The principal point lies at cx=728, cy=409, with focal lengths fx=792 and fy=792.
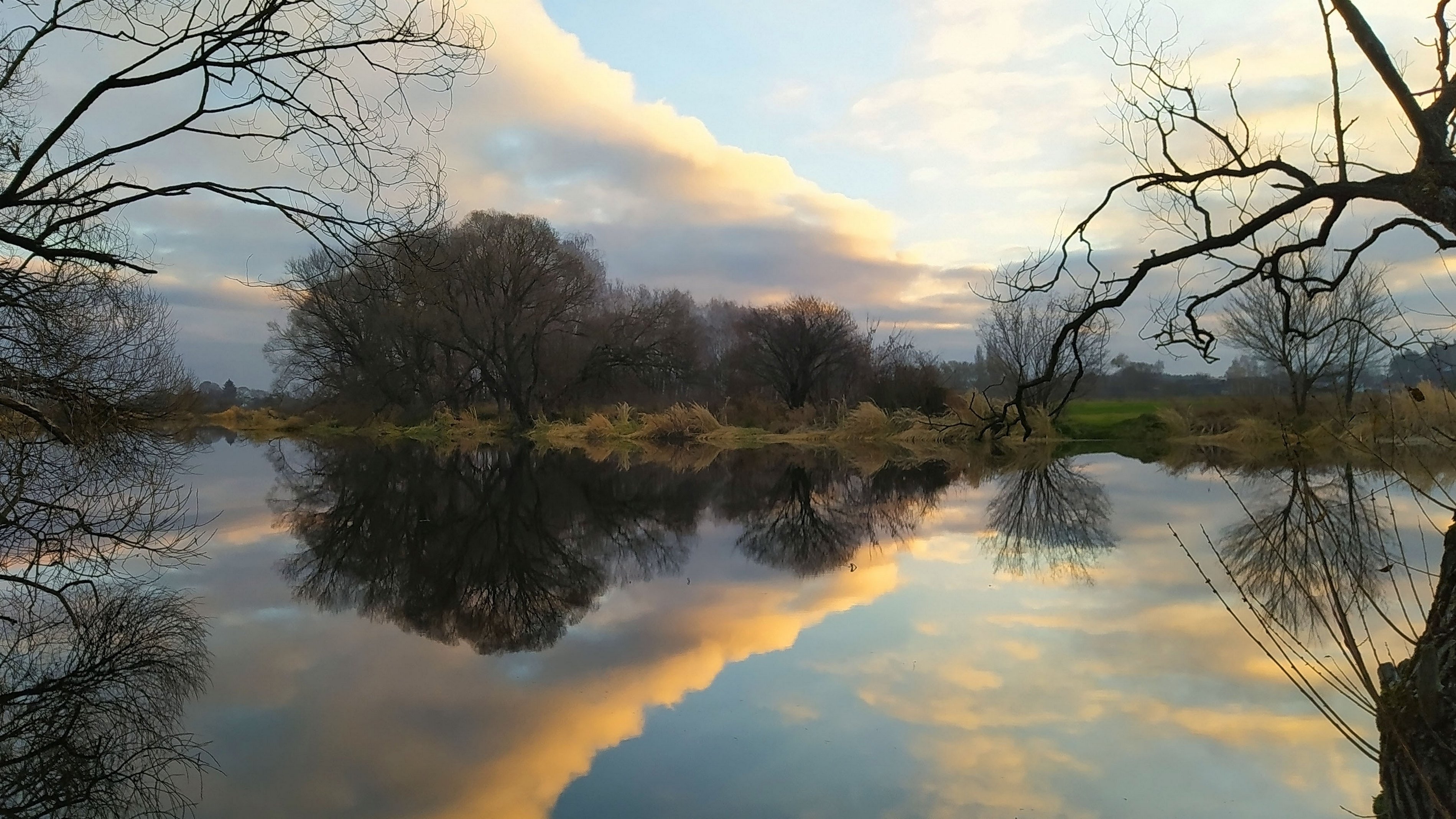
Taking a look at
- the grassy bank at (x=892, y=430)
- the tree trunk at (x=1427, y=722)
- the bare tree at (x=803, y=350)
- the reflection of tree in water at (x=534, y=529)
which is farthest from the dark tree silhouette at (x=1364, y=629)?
the bare tree at (x=803, y=350)

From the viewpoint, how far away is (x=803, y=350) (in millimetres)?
26953

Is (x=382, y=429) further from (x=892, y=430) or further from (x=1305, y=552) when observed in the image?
(x=1305, y=552)

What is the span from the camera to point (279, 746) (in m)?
3.50

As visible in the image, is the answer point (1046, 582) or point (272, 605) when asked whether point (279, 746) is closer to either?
point (272, 605)

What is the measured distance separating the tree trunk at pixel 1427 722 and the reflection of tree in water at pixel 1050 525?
4780 millimetres

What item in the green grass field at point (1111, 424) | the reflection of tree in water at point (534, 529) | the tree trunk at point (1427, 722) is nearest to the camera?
the tree trunk at point (1427, 722)

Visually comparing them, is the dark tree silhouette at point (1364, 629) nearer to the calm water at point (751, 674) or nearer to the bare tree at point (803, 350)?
the calm water at point (751, 674)

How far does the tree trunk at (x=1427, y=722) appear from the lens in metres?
1.89

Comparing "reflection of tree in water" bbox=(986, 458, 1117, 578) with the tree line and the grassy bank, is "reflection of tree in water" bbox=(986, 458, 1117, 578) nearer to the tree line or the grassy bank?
the grassy bank

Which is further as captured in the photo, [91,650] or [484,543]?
[484,543]

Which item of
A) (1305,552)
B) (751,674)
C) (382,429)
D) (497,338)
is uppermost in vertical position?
(497,338)

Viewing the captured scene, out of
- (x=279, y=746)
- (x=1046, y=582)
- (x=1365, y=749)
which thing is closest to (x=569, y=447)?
(x=1046, y=582)

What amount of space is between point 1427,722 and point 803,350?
992 inches

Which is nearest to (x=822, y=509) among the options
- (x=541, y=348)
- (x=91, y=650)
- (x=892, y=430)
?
(x=91, y=650)
